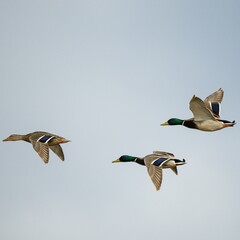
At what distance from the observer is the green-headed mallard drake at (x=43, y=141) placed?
3166 centimetres

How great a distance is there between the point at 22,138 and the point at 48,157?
18.6 feet

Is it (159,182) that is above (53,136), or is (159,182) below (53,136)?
below

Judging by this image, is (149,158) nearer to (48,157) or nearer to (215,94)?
(48,157)

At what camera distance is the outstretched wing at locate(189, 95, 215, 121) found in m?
32.7

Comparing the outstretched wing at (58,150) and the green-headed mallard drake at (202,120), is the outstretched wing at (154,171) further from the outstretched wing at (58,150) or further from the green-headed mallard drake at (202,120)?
the outstretched wing at (58,150)

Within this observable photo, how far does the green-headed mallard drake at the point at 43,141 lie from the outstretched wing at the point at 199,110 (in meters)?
7.04

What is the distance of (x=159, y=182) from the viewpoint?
30.5 m

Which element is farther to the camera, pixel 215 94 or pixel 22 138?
pixel 215 94

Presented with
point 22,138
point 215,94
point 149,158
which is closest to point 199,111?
point 149,158

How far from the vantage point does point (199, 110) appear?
3366 centimetres

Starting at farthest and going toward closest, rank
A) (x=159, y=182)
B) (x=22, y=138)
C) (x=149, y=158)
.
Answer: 1. (x=22, y=138)
2. (x=149, y=158)
3. (x=159, y=182)

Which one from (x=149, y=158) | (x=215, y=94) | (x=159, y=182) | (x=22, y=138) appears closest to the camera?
(x=159, y=182)

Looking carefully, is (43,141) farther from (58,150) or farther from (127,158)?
(127,158)

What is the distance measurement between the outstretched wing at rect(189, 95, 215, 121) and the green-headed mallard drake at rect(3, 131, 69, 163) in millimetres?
7037
